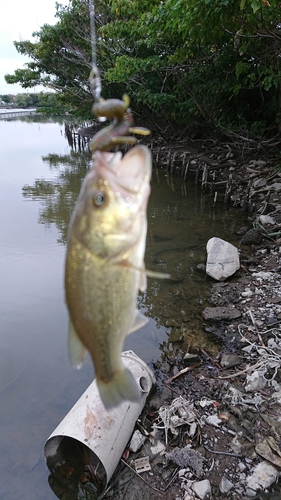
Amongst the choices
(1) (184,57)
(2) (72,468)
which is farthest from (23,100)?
(2) (72,468)

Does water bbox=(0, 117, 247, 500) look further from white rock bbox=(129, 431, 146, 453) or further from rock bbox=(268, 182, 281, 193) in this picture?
rock bbox=(268, 182, 281, 193)

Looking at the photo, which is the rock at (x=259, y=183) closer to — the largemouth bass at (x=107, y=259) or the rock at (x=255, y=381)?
the rock at (x=255, y=381)

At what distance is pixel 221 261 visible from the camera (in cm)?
757

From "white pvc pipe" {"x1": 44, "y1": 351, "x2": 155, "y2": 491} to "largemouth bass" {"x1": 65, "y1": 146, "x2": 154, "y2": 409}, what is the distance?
2.17 m

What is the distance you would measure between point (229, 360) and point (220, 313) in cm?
132

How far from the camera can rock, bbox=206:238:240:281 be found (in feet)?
24.1

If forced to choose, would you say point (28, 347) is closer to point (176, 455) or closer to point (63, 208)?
point (176, 455)

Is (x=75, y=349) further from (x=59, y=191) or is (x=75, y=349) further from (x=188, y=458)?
(x=59, y=191)

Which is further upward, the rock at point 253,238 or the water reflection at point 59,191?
the rock at point 253,238

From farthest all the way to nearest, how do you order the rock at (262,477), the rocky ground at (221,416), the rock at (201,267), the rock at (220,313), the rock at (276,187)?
the rock at (276,187) < the rock at (201,267) < the rock at (220,313) < the rocky ground at (221,416) < the rock at (262,477)

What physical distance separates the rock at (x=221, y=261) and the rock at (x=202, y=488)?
445cm

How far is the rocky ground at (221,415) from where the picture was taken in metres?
3.42

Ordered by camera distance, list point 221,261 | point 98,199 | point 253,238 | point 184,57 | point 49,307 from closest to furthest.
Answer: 1. point 98,199
2. point 49,307
3. point 221,261
4. point 253,238
5. point 184,57

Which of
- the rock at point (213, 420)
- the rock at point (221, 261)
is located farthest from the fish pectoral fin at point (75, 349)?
the rock at point (221, 261)
